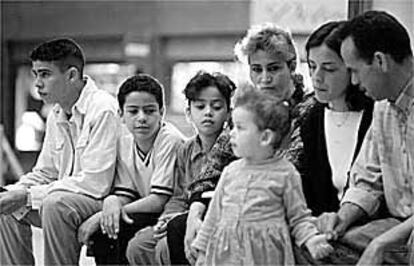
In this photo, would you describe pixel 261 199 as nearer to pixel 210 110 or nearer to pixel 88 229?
pixel 210 110

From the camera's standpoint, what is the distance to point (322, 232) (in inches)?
73.0

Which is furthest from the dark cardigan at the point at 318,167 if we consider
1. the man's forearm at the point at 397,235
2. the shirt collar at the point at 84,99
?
the shirt collar at the point at 84,99

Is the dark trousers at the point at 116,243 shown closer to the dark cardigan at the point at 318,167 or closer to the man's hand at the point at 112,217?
the man's hand at the point at 112,217

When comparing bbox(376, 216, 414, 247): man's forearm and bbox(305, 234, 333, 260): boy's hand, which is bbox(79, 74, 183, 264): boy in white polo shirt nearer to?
bbox(305, 234, 333, 260): boy's hand

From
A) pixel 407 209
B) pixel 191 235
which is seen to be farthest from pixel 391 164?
pixel 191 235

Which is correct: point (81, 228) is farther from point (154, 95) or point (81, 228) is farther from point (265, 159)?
point (265, 159)

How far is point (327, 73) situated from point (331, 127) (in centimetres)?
15

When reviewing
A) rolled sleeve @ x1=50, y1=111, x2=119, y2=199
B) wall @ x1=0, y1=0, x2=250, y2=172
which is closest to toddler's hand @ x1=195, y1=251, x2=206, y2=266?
rolled sleeve @ x1=50, y1=111, x2=119, y2=199

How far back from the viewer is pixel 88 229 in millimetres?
2402

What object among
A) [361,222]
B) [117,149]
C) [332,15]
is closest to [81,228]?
[117,149]

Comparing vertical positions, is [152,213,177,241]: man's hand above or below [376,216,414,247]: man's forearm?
below

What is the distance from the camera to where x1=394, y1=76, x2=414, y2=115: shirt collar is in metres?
1.90

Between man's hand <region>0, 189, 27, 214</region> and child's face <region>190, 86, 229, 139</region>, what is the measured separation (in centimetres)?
65

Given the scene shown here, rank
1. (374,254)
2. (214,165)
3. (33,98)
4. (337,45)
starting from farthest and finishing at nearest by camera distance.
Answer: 1. (33,98)
2. (214,165)
3. (337,45)
4. (374,254)
